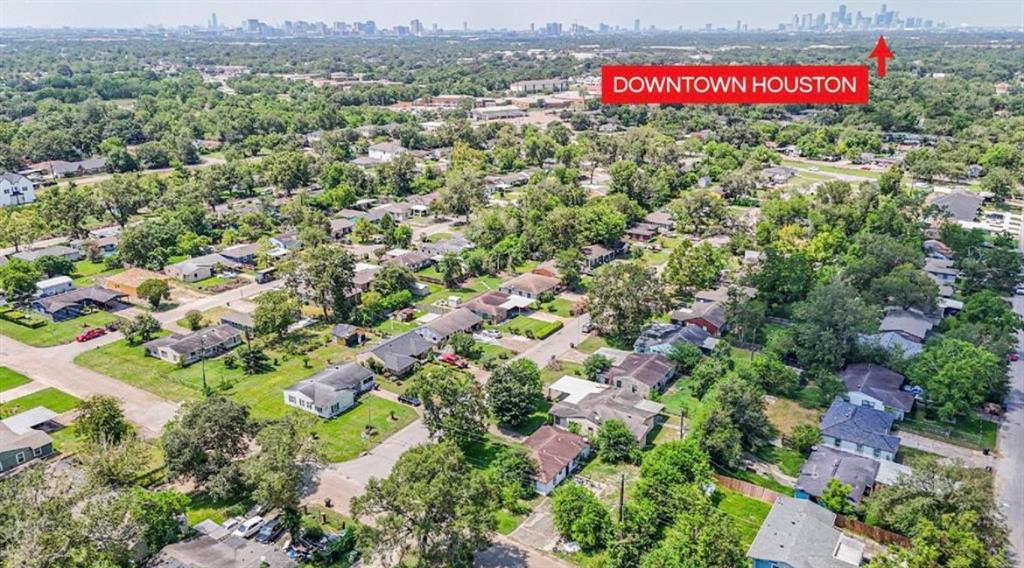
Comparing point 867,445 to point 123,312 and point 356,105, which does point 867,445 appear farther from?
point 356,105

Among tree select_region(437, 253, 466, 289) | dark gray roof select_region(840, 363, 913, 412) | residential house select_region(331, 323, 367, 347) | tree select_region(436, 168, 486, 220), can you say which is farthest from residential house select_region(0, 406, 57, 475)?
tree select_region(436, 168, 486, 220)

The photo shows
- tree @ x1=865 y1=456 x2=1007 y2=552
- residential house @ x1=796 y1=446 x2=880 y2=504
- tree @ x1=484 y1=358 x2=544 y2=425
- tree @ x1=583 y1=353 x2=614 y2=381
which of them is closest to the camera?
tree @ x1=865 y1=456 x2=1007 y2=552

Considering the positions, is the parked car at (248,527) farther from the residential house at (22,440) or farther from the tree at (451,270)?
the tree at (451,270)

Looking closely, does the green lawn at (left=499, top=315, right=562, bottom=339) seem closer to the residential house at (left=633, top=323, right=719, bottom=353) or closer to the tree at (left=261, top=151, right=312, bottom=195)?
the residential house at (left=633, top=323, right=719, bottom=353)

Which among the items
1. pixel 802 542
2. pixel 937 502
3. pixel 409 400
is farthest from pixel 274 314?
pixel 937 502

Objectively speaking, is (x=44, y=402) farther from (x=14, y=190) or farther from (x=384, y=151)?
(x=384, y=151)

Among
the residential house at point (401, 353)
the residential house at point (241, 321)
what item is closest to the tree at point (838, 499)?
the residential house at point (401, 353)
